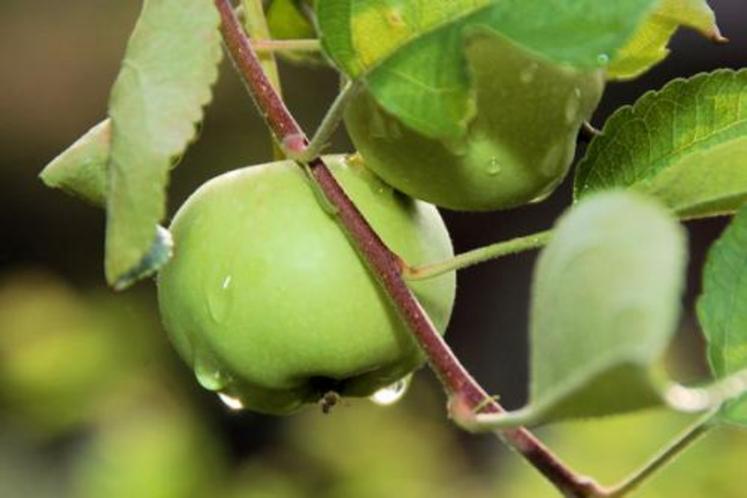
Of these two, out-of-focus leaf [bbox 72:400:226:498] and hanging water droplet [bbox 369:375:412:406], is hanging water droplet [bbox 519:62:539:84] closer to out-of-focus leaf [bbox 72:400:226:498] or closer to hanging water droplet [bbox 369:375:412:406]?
hanging water droplet [bbox 369:375:412:406]

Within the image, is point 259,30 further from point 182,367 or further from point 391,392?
point 182,367

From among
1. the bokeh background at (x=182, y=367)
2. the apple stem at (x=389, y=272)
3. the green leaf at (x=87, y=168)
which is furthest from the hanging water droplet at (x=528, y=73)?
the bokeh background at (x=182, y=367)

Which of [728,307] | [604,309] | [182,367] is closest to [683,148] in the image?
[728,307]

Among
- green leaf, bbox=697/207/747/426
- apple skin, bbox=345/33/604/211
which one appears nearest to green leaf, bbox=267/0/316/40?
apple skin, bbox=345/33/604/211

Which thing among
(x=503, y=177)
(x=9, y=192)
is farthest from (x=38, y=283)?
(x=503, y=177)

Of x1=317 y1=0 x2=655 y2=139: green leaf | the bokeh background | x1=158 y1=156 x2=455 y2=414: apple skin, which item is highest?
x1=317 y1=0 x2=655 y2=139: green leaf
